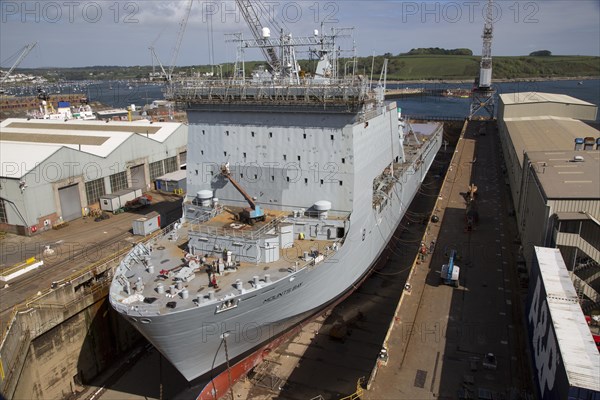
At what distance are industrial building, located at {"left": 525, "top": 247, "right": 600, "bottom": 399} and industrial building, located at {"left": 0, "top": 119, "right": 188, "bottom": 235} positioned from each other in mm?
25905

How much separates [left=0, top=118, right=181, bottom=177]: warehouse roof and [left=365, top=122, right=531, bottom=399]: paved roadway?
22.7 metres

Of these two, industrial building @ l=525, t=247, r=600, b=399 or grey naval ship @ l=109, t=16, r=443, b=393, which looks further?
grey naval ship @ l=109, t=16, r=443, b=393

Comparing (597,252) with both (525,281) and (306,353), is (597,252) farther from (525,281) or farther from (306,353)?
(306,353)

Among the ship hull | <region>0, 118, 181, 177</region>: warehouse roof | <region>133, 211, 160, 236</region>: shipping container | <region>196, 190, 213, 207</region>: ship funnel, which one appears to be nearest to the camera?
the ship hull

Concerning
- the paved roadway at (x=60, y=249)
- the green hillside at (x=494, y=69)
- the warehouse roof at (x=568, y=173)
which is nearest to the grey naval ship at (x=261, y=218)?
the paved roadway at (x=60, y=249)

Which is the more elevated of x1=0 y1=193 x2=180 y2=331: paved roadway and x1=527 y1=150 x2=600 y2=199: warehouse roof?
x1=527 y1=150 x2=600 y2=199: warehouse roof

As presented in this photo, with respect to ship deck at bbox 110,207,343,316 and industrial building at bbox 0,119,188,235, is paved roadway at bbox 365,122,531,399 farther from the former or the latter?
industrial building at bbox 0,119,188,235

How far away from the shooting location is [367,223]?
62.4 feet

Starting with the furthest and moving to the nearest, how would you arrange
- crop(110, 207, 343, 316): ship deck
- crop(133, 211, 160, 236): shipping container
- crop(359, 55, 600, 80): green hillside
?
crop(359, 55, 600, 80): green hillside
crop(133, 211, 160, 236): shipping container
crop(110, 207, 343, 316): ship deck

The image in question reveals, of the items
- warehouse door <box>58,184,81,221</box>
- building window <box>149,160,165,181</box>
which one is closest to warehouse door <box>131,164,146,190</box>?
building window <box>149,160,165,181</box>

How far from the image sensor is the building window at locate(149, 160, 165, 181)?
3528 cm

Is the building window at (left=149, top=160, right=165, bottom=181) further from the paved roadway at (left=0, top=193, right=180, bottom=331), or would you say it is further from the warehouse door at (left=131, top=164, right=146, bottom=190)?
the paved roadway at (left=0, top=193, right=180, bottom=331)

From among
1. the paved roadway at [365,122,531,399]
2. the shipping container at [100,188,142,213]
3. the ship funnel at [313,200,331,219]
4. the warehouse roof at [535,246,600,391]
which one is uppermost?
the ship funnel at [313,200,331,219]

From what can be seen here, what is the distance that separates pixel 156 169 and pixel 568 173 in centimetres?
2909
